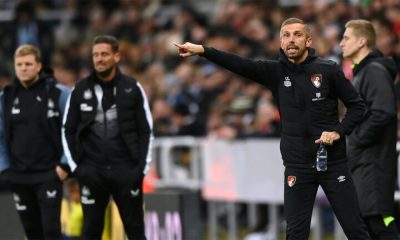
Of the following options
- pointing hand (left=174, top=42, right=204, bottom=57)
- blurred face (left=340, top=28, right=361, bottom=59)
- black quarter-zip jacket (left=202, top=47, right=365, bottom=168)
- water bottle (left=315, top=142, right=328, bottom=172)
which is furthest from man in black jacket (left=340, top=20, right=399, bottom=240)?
pointing hand (left=174, top=42, right=204, bottom=57)

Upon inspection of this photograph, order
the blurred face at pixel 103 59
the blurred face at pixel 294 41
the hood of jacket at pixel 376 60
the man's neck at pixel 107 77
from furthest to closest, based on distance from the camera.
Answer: the man's neck at pixel 107 77
the blurred face at pixel 103 59
the hood of jacket at pixel 376 60
the blurred face at pixel 294 41

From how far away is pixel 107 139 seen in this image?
11.4m

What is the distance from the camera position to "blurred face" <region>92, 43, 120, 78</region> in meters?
11.4

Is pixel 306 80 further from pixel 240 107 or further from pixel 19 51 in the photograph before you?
pixel 240 107

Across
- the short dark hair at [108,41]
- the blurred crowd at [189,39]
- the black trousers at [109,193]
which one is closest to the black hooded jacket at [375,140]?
the black trousers at [109,193]

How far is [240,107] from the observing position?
17719 millimetres

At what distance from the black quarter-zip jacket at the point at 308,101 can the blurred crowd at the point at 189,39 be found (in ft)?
15.6

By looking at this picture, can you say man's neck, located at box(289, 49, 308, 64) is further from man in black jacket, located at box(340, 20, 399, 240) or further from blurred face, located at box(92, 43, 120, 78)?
blurred face, located at box(92, 43, 120, 78)

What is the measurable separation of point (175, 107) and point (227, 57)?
9219 millimetres

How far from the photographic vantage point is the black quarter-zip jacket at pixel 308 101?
32.6ft

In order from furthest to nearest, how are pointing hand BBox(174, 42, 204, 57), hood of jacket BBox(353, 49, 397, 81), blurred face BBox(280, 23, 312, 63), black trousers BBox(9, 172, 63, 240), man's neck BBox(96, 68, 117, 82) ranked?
black trousers BBox(9, 172, 63, 240)
man's neck BBox(96, 68, 117, 82)
hood of jacket BBox(353, 49, 397, 81)
blurred face BBox(280, 23, 312, 63)
pointing hand BBox(174, 42, 204, 57)

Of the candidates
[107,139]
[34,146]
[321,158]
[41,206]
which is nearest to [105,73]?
[107,139]

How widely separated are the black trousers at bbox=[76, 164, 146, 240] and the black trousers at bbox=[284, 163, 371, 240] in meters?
2.10

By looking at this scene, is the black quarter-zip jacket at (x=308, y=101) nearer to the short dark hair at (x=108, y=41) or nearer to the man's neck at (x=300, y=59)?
the man's neck at (x=300, y=59)
